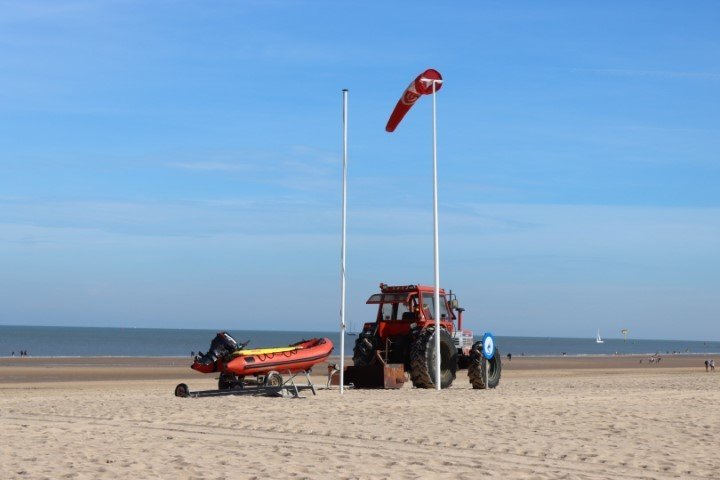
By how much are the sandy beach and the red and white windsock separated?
6.36 metres

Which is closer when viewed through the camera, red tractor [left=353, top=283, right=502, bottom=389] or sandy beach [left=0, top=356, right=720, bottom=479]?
sandy beach [left=0, top=356, right=720, bottom=479]

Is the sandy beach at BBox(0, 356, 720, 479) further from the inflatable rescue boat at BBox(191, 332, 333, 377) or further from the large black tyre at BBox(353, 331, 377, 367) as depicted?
the large black tyre at BBox(353, 331, 377, 367)

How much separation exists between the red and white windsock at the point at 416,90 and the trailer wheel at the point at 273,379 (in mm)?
6113

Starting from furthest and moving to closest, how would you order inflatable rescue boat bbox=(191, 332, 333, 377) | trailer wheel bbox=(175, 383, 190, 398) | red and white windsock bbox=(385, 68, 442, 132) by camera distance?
1. red and white windsock bbox=(385, 68, 442, 132)
2. inflatable rescue boat bbox=(191, 332, 333, 377)
3. trailer wheel bbox=(175, 383, 190, 398)

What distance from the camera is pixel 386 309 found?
2198 cm

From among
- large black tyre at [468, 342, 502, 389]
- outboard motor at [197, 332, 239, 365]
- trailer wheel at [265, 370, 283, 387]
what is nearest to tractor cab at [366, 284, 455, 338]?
large black tyre at [468, 342, 502, 389]

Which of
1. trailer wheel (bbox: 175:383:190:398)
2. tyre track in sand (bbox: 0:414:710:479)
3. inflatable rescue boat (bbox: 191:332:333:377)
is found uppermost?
inflatable rescue boat (bbox: 191:332:333:377)

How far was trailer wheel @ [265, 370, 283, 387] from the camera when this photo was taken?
20062 millimetres

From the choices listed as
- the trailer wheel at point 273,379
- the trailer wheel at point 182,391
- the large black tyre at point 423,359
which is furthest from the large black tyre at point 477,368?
the trailer wheel at point 182,391

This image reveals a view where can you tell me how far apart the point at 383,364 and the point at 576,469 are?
10.9 metres

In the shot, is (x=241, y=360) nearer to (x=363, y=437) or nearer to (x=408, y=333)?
(x=408, y=333)

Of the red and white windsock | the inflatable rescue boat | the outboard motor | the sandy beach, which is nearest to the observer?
the sandy beach

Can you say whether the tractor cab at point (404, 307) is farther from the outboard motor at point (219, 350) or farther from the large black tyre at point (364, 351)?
the outboard motor at point (219, 350)

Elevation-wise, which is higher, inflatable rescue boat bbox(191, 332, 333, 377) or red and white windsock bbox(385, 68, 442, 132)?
red and white windsock bbox(385, 68, 442, 132)
